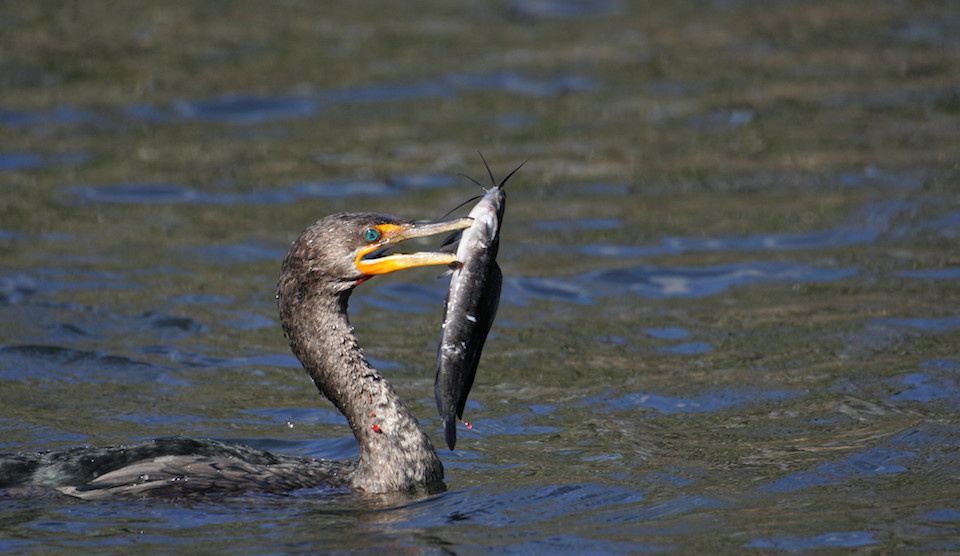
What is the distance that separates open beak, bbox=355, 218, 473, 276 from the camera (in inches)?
260

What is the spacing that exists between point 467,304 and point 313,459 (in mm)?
1194

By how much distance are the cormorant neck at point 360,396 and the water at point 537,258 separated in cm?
20

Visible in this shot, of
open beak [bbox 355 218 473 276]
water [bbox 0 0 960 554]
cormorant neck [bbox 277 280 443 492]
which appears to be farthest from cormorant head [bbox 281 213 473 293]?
water [bbox 0 0 960 554]

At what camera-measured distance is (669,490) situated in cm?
675

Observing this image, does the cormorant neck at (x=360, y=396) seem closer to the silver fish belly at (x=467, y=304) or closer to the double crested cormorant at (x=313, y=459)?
the double crested cormorant at (x=313, y=459)

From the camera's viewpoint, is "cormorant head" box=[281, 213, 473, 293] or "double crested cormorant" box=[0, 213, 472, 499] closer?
"double crested cormorant" box=[0, 213, 472, 499]

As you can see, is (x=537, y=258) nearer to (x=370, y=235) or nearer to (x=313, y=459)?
(x=313, y=459)

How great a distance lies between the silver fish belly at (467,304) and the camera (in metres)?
6.69

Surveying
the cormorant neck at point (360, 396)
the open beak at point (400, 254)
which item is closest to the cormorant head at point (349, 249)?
the open beak at point (400, 254)

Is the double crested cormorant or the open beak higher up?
the open beak

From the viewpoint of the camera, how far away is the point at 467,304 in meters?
6.77

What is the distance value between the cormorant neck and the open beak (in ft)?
0.80

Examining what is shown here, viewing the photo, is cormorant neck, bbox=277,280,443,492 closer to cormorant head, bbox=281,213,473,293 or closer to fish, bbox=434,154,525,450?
cormorant head, bbox=281,213,473,293

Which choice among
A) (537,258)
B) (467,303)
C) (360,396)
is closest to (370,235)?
(467,303)
